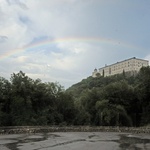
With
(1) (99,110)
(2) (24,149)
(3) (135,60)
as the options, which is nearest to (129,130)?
(1) (99,110)

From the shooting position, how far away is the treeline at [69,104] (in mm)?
43853

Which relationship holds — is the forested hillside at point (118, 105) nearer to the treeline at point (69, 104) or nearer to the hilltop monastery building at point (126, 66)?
the treeline at point (69, 104)

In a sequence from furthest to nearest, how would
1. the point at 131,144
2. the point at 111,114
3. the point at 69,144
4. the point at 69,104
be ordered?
the point at 69,104 < the point at 111,114 < the point at 131,144 < the point at 69,144

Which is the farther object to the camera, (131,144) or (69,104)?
(69,104)

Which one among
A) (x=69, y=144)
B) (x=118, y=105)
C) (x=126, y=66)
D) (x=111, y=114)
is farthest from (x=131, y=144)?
(x=126, y=66)

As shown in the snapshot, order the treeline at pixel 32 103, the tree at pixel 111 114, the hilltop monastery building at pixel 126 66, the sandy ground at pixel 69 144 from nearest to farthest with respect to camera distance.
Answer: the sandy ground at pixel 69 144
the treeline at pixel 32 103
the tree at pixel 111 114
the hilltop monastery building at pixel 126 66

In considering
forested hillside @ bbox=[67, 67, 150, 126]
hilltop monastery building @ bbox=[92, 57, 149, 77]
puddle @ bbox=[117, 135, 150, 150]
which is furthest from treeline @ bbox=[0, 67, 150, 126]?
hilltop monastery building @ bbox=[92, 57, 149, 77]

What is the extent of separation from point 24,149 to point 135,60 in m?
108

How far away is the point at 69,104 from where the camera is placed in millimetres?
50375

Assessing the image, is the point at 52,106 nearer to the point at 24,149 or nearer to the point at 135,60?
the point at 24,149

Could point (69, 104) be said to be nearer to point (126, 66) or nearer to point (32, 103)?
point (32, 103)

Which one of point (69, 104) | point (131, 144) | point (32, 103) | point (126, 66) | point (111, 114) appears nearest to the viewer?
point (131, 144)

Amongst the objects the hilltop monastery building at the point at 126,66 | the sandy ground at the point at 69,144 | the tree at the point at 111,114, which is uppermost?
the hilltop monastery building at the point at 126,66

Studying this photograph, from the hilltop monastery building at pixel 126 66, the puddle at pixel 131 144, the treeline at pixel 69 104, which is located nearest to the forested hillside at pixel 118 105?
the treeline at pixel 69 104
